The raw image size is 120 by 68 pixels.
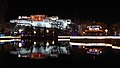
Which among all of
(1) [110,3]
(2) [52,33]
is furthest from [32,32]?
(1) [110,3]

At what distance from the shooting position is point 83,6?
89.5 ft

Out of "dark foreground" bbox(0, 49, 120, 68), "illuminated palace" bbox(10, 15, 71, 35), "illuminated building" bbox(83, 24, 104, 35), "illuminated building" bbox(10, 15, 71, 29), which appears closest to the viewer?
"dark foreground" bbox(0, 49, 120, 68)

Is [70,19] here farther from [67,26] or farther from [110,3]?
[110,3]

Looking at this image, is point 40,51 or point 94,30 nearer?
point 40,51

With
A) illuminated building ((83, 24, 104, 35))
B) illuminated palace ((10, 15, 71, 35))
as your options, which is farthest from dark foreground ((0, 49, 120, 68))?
illuminated building ((83, 24, 104, 35))

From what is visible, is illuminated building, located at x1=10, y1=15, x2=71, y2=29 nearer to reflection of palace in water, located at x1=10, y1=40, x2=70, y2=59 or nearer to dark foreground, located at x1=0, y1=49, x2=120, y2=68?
reflection of palace in water, located at x1=10, y1=40, x2=70, y2=59

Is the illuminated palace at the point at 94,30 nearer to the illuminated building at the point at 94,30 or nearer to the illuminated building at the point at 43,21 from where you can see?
the illuminated building at the point at 94,30

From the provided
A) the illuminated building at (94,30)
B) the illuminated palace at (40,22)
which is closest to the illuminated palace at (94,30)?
the illuminated building at (94,30)

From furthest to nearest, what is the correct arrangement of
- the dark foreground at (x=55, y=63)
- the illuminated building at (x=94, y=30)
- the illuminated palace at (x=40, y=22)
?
the illuminated building at (x=94, y=30) < the illuminated palace at (x=40, y=22) < the dark foreground at (x=55, y=63)

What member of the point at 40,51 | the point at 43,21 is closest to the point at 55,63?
the point at 40,51

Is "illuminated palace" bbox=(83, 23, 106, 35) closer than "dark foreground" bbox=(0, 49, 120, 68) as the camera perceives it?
No

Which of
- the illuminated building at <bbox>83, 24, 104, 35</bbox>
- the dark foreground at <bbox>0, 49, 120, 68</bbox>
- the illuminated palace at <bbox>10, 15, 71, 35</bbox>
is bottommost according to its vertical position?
the dark foreground at <bbox>0, 49, 120, 68</bbox>

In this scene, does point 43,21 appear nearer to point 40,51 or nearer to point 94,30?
point 94,30

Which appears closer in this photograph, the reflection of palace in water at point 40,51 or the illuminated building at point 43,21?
the reflection of palace in water at point 40,51
